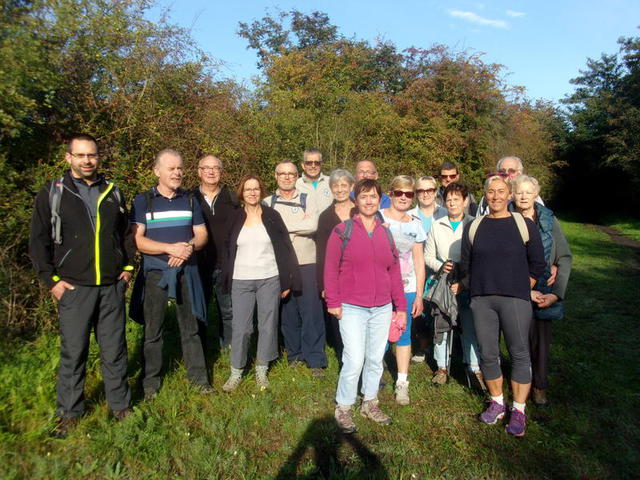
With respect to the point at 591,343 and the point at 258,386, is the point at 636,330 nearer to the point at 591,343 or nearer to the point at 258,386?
the point at 591,343

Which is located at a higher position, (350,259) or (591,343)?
(350,259)

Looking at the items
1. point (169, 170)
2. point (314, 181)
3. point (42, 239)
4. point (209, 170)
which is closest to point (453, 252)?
point (314, 181)

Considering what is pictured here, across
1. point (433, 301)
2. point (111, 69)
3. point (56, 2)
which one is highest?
point (56, 2)

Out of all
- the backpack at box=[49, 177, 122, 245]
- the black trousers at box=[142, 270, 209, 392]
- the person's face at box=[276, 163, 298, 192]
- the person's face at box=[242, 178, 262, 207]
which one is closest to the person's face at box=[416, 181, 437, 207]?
the person's face at box=[276, 163, 298, 192]

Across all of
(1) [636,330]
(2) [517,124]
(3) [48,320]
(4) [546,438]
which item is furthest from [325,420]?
(2) [517,124]

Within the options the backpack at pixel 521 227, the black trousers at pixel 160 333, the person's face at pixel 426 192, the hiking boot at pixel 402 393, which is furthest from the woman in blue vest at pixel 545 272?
the black trousers at pixel 160 333

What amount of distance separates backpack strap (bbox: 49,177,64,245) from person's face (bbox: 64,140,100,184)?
0.54 feet

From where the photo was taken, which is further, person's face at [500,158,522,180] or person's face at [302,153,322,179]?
person's face at [302,153,322,179]

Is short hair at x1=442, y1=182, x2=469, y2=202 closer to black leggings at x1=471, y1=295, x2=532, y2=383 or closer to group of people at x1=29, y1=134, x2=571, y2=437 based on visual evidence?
group of people at x1=29, y1=134, x2=571, y2=437

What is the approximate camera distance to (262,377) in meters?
4.68

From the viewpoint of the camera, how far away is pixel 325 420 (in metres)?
4.04

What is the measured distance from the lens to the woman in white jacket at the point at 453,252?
464 centimetres

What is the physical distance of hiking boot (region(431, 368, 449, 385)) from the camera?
4.81 metres

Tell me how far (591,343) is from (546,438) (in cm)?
296
